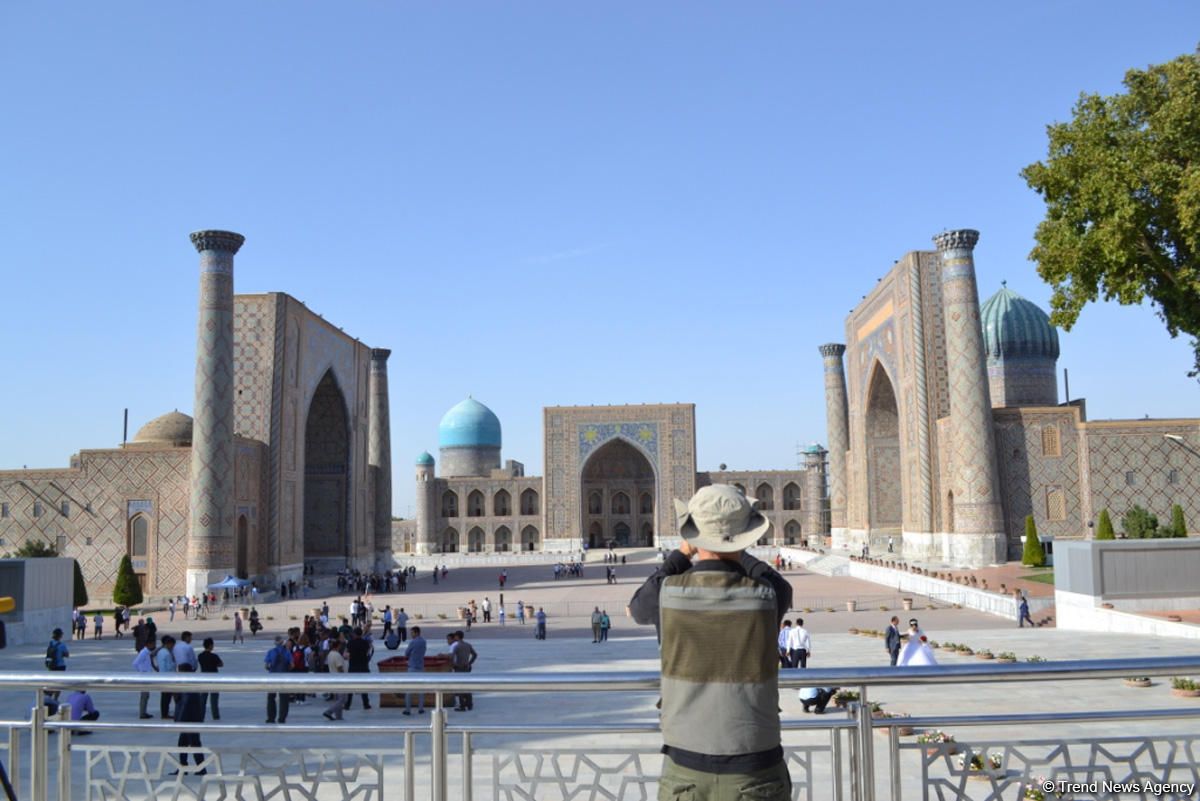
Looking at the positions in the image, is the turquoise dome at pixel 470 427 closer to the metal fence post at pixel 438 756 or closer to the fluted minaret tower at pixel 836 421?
the fluted minaret tower at pixel 836 421

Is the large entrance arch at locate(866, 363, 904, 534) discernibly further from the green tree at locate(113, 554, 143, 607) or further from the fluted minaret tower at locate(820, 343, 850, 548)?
the green tree at locate(113, 554, 143, 607)

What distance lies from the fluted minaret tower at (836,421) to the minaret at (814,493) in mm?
6154

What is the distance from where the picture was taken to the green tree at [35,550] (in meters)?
26.5

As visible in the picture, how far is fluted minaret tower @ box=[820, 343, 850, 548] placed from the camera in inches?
1809

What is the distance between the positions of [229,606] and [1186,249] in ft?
76.7

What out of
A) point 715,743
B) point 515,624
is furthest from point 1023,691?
point 515,624

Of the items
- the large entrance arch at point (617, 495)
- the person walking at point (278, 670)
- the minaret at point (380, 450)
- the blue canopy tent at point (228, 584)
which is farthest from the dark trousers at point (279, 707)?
the large entrance arch at point (617, 495)

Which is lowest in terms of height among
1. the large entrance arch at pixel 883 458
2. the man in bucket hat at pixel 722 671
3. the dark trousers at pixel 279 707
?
the dark trousers at pixel 279 707

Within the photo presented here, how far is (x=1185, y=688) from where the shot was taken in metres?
9.41

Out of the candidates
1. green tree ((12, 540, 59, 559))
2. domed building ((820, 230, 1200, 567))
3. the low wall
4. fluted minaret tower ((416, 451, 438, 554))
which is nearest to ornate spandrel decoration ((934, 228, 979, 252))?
domed building ((820, 230, 1200, 567))

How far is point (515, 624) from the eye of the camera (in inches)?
879

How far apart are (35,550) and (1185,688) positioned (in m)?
26.9

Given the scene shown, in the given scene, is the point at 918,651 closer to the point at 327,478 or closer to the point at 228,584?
the point at 228,584

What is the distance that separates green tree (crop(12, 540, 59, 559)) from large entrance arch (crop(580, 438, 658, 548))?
32.9m
